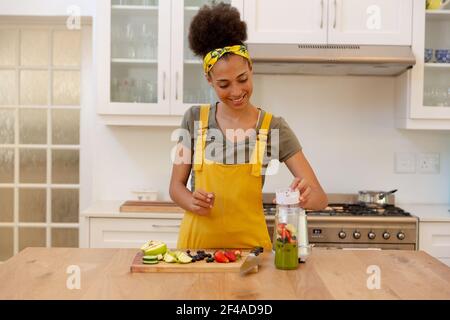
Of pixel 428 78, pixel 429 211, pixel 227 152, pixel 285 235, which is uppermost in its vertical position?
pixel 428 78

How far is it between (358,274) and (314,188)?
39cm

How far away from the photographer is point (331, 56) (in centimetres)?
312

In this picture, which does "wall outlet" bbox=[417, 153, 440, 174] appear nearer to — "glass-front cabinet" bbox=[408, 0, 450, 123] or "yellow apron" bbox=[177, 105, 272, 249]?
"glass-front cabinet" bbox=[408, 0, 450, 123]

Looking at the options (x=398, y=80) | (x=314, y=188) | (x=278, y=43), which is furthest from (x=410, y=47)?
(x=314, y=188)

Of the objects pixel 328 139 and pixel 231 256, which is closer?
pixel 231 256

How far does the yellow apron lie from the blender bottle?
0.32 m

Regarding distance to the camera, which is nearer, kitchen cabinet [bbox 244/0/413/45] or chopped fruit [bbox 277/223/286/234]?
chopped fruit [bbox 277/223/286/234]

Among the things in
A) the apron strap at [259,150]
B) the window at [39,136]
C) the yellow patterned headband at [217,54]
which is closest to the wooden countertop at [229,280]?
the apron strap at [259,150]

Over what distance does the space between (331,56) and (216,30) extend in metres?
1.29

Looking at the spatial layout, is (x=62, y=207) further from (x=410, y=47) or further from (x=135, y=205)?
(x=410, y=47)

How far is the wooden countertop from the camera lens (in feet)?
4.51
